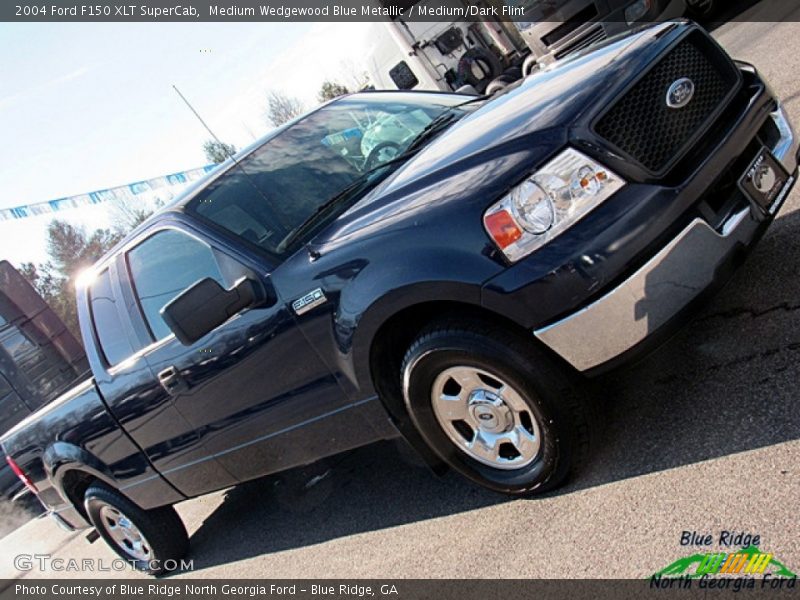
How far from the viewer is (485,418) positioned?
2773 mm

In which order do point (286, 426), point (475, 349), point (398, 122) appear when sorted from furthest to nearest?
point (398, 122) → point (286, 426) → point (475, 349)

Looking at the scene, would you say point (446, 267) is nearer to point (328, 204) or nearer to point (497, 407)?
point (497, 407)

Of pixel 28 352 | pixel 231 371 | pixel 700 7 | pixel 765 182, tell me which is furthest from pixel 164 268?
pixel 28 352

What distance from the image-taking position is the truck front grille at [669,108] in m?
2.49

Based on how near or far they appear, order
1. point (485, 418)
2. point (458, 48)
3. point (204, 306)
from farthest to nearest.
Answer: point (458, 48)
point (204, 306)
point (485, 418)

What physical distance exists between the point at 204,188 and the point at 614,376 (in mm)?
2348

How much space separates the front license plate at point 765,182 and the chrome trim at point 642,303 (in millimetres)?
302

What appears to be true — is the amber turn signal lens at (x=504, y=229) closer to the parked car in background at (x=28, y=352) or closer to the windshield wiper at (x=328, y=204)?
the windshield wiper at (x=328, y=204)

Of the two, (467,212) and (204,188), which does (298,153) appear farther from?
(467,212)

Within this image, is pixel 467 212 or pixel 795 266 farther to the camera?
pixel 795 266

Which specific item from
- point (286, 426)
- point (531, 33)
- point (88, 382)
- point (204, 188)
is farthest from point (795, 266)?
point (531, 33)

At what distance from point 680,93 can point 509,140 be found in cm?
75

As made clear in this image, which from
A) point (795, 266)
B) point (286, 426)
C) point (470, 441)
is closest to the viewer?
point (470, 441)

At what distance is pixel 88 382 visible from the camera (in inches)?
170
